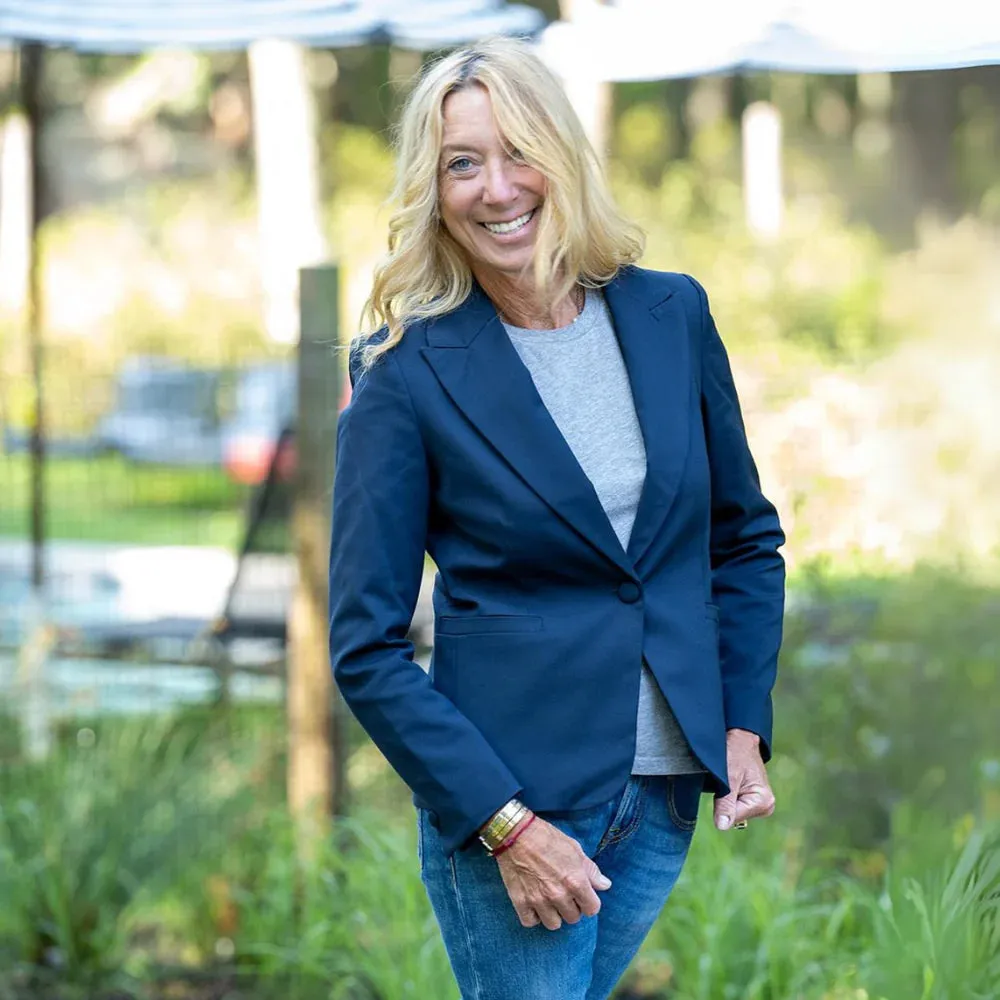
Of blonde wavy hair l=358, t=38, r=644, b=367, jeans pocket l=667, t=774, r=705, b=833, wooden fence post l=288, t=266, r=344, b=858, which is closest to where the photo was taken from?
blonde wavy hair l=358, t=38, r=644, b=367

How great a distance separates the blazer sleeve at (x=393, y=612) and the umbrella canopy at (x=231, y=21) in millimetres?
3366

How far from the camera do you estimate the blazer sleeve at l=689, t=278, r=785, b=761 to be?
2.42 metres

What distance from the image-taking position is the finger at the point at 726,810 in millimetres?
2385

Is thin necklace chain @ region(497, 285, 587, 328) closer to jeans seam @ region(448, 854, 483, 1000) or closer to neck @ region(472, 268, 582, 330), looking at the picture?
neck @ region(472, 268, 582, 330)

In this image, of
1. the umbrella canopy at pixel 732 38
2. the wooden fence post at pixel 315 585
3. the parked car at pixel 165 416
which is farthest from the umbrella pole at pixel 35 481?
the umbrella canopy at pixel 732 38

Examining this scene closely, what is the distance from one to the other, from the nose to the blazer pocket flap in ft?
1.80

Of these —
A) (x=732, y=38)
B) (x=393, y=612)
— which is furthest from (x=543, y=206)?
(x=732, y=38)

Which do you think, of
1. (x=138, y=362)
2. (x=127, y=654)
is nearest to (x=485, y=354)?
(x=127, y=654)

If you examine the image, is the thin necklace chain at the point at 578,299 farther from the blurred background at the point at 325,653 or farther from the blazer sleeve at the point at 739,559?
the blurred background at the point at 325,653

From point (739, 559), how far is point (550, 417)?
0.41 m

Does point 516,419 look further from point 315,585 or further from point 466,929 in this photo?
point 315,585

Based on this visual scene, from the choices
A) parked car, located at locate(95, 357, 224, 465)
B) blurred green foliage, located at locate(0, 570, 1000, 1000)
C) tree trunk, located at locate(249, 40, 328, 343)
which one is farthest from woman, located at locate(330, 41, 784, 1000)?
tree trunk, located at locate(249, 40, 328, 343)

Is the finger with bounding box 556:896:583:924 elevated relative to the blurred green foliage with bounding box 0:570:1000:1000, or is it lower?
elevated

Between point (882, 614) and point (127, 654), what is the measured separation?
2.89m
